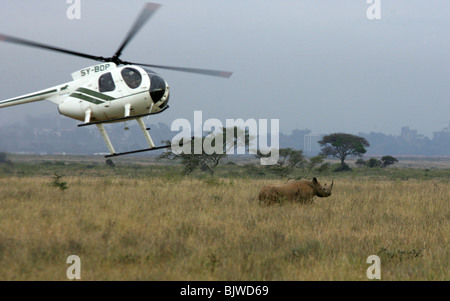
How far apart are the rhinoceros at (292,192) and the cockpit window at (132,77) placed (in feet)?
14.9

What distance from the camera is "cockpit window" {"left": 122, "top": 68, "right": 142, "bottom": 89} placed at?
44.5 ft

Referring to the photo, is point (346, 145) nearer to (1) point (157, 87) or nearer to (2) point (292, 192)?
(2) point (292, 192)

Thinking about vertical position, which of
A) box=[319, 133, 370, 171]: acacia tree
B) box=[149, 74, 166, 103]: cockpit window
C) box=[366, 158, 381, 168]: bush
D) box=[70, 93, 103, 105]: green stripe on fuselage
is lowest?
box=[366, 158, 381, 168]: bush

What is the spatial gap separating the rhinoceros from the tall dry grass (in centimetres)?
38

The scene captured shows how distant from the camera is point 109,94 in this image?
44.3ft

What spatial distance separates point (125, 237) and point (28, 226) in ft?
6.41

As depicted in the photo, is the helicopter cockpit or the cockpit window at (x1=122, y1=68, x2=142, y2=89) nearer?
the cockpit window at (x1=122, y1=68, x2=142, y2=89)

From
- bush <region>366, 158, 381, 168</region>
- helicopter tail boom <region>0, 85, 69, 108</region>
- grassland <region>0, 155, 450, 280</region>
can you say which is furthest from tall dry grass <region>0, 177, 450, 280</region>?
bush <region>366, 158, 381, 168</region>

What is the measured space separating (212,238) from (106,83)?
22.1ft

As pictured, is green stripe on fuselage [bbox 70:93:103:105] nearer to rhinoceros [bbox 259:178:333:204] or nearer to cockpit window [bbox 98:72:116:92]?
cockpit window [bbox 98:72:116:92]

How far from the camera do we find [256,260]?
7312 mm

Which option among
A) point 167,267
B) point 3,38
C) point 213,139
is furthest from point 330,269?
point 213,139


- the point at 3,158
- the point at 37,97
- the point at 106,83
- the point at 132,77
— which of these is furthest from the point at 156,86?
the point at 3,158

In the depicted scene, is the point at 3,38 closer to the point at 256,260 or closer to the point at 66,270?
the point at 66,270
